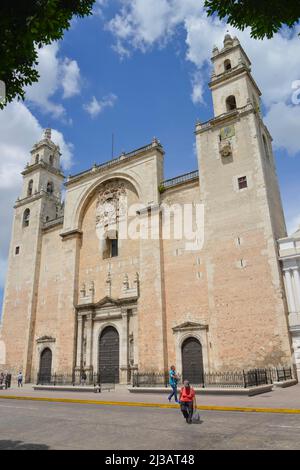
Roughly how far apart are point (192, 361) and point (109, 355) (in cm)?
670

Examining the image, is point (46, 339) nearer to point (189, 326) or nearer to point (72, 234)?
point (72, 234)

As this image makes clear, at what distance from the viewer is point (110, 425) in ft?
27.9

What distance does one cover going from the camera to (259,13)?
6.57 meters

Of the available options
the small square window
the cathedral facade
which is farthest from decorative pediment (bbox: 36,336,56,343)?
the small square window

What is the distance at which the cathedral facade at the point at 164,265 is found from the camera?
20391mm

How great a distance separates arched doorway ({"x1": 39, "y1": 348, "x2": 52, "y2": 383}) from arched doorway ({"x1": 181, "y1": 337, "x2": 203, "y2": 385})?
1190cm

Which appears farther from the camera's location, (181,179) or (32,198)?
(32,198)

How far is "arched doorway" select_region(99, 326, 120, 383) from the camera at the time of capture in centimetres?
2458

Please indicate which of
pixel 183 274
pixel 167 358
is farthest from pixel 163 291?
pixel 167 358

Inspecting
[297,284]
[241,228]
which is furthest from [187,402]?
[241,228]

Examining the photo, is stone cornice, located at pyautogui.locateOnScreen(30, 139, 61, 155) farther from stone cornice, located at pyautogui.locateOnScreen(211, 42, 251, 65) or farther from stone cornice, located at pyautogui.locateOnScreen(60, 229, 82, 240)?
stone cornice, located at pyautogui.locateOnScreen(211, 42, 251, 65)

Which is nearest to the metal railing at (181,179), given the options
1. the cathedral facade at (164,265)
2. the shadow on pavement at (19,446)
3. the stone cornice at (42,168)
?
the cathedral facade at (164,265)

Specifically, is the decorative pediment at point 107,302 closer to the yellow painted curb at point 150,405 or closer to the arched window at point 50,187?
the yellow painted curb at point 150,405
